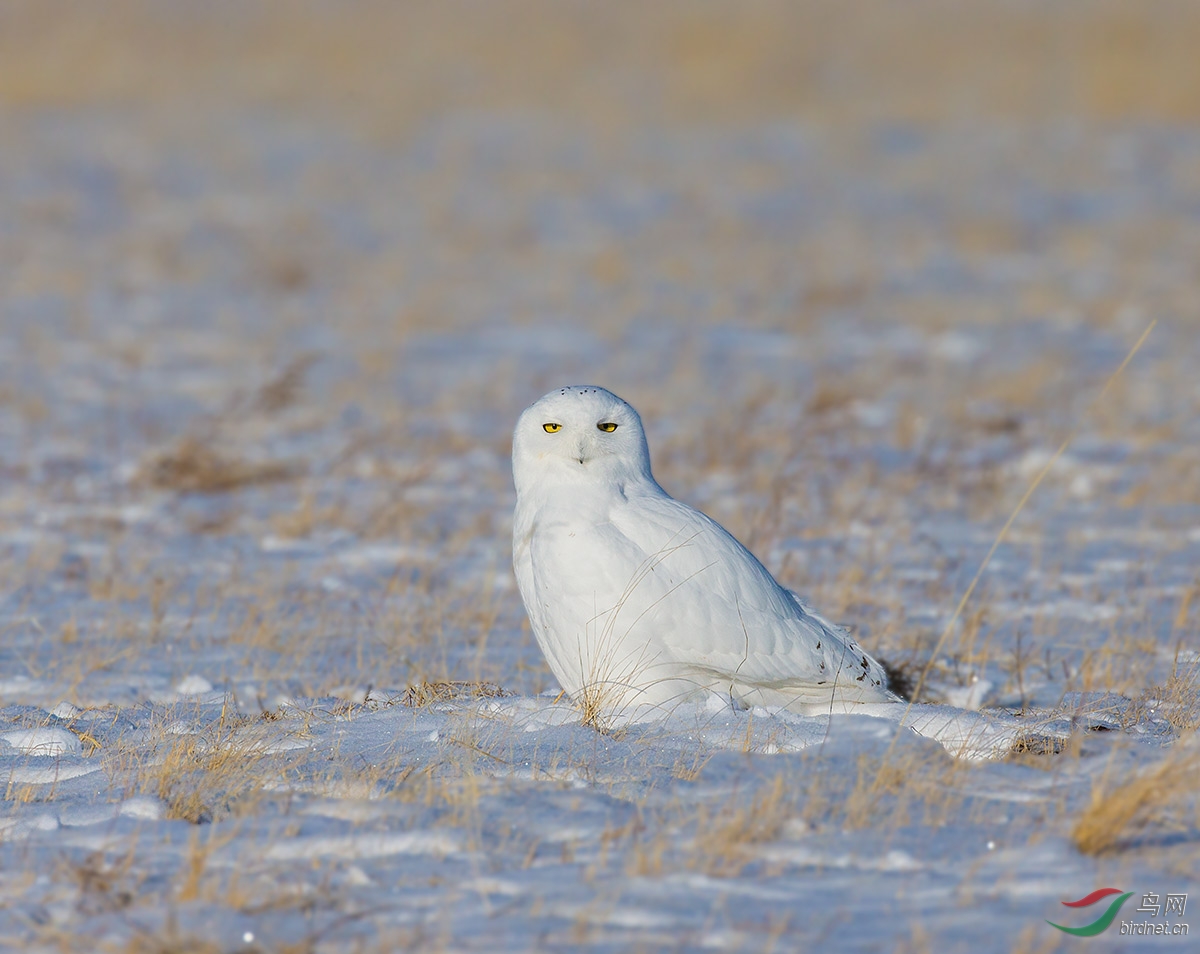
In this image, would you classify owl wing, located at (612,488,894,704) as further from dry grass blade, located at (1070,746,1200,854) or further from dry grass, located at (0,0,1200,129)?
dry grass, located at (0,0,1200,129)

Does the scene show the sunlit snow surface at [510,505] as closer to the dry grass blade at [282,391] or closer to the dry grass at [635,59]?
the dry grass blade at [282,391]

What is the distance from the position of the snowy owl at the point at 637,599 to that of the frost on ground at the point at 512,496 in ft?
0.57

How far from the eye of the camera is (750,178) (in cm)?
2100

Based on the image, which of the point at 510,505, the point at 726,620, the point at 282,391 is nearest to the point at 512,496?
the point at 510,505

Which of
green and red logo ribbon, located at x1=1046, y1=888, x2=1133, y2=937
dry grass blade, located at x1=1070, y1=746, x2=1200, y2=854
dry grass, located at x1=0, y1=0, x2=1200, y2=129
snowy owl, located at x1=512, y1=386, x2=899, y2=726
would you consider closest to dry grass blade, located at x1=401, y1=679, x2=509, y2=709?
snowy owl, located at x1=512, y1=386, x2=899, y2=726

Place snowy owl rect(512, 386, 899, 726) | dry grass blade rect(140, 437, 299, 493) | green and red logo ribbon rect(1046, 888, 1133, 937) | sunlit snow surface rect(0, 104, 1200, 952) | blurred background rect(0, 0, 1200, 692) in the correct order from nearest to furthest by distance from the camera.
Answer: green and red logo ribbon rect(1046, 888, 1133, 937) → sunlit snow surface rect(0, 104, 1200, 952) → snowy owl rect(512, 386, 899, 726) → blurred background rect(0, 0, 1200, 692) → dry grass blade rect(140, 437, 299, 493)

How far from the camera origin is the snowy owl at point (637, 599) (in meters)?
4.40

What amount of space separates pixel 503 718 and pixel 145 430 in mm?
7140

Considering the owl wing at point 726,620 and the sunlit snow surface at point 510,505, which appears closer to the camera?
the sunlit snow surface at point 510,505

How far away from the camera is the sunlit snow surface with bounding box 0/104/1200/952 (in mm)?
3152

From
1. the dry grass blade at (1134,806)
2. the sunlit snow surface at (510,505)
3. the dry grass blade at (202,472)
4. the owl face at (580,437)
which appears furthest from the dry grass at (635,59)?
the dry grass blade at (1134,806)

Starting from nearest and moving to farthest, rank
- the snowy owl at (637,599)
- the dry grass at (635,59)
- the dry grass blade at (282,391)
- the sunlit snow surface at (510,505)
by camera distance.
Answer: the sunlit snow surface at (510,505) → the snowy owl at (637,599) → the dry grass blade at (282,391) → the dry grass at (635,59)

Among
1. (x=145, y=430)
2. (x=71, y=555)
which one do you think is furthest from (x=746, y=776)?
(x=145, y=430)

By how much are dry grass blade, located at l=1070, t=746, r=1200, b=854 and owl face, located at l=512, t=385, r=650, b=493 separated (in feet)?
6.18
